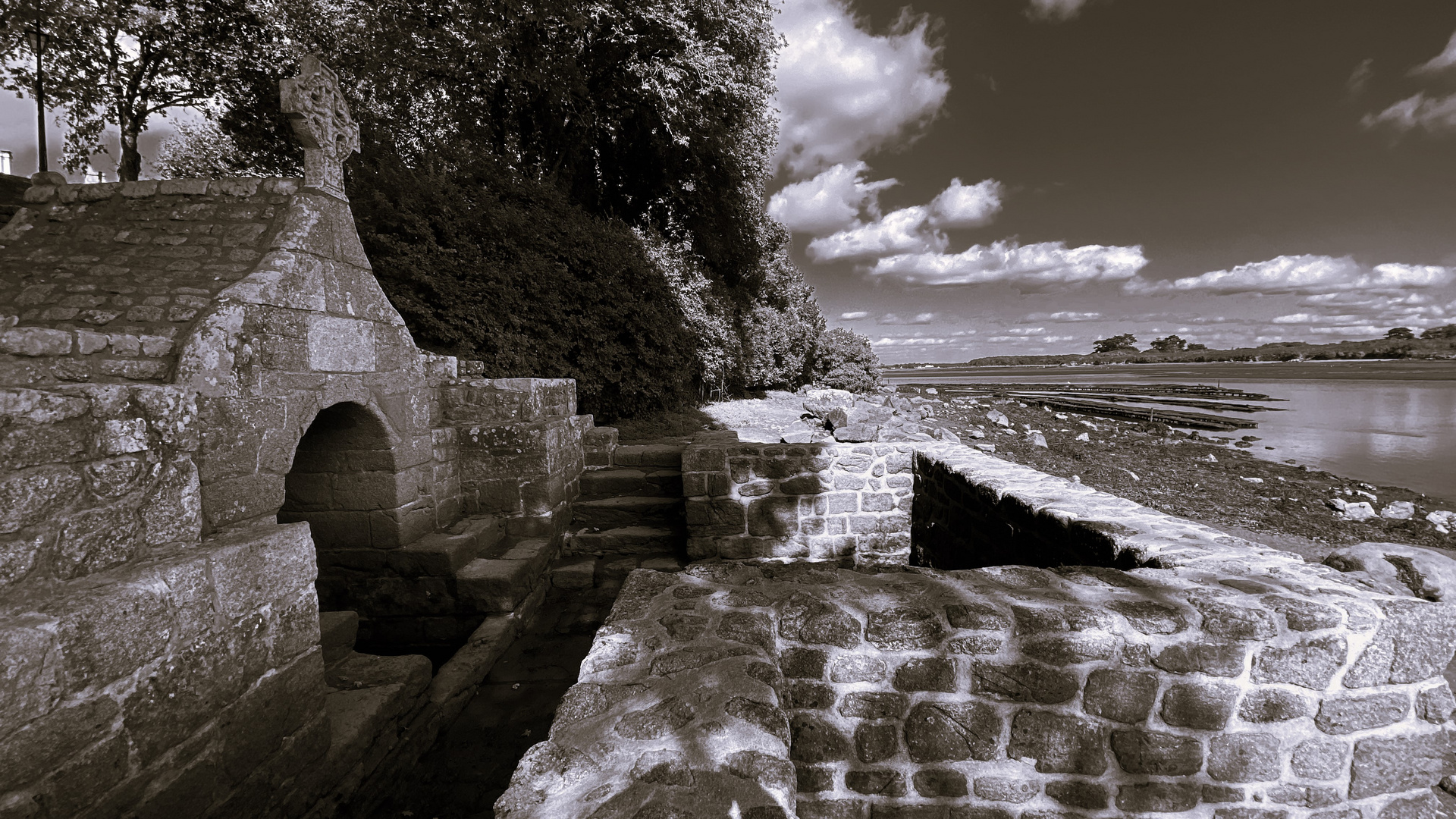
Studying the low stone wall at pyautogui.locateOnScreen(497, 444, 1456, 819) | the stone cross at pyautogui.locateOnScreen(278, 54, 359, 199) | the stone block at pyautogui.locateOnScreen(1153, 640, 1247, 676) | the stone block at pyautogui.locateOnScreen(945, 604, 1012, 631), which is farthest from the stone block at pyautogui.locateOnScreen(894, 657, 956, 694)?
the stone cross at pyautogui.locateOnScreen(278, 54, 359, 199)

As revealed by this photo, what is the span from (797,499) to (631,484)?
1.92 metres

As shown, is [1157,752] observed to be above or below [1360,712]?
below

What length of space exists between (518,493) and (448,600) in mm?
1110

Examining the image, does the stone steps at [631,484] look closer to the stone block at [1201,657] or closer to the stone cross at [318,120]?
the stone cross at [318,120]

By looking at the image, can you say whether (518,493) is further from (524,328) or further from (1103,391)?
(1103,391)

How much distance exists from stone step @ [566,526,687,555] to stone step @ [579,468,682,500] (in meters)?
0.48

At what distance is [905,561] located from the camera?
16.6ft

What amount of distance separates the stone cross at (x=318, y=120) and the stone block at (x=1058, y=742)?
477 cm

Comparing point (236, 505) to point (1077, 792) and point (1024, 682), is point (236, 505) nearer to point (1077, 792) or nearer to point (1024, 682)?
point (1024, 682)

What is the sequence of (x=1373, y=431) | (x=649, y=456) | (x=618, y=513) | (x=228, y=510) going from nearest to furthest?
(x=228, y=510)
(x=618, y=513)
(x=649, y=456)
(x=1373, y=431)

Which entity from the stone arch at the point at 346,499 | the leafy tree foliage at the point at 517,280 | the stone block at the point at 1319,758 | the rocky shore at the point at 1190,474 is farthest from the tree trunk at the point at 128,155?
the stone block at the point at 1319,758

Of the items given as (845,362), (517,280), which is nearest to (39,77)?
(517,280)

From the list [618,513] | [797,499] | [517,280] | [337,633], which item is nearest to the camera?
[337,633]

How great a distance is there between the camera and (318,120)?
3.71m
